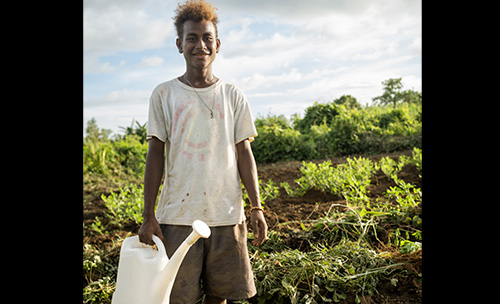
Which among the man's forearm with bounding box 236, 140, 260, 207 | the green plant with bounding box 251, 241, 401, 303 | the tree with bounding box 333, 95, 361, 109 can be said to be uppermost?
the tree with bounding box 333, 95, 361, 109

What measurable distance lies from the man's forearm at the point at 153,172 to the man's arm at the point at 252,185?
0.42 metres

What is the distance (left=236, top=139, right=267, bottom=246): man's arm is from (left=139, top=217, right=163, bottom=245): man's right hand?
48cm

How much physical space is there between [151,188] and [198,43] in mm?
768

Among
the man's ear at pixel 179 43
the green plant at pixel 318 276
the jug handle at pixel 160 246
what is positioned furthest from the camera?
the green plant at pixel 318 276

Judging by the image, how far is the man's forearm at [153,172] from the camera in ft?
6.98

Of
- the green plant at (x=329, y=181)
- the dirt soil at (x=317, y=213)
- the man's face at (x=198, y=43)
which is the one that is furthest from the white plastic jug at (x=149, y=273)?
the green plant at (x=329, y=181)

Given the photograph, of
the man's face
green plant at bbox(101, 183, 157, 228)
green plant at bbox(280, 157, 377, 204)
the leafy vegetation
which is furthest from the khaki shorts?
the leafy vegetation

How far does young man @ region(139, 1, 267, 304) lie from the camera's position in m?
2.16

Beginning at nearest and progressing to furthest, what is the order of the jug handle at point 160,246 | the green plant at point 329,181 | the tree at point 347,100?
the jug handle at point 160,246 < the green plant at point 329,181 < the tree at point 347,100

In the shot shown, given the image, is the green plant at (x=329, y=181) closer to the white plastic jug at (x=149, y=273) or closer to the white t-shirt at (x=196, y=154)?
the white t-shirt at (x=196, y=154)

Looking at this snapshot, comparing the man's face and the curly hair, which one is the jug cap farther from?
the curly hair

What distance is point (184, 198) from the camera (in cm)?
217

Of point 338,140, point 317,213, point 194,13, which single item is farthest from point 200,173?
point 338,140
